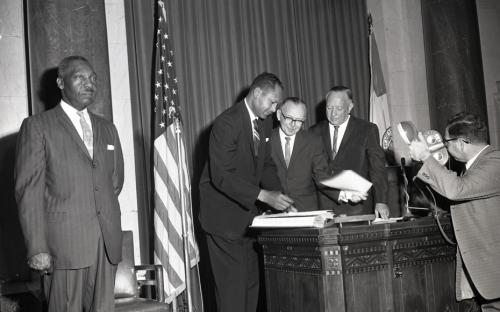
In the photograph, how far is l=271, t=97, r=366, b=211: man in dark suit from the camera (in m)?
4.70

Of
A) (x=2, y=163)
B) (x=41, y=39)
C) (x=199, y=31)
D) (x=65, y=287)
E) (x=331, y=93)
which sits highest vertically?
(x=199, y=31)

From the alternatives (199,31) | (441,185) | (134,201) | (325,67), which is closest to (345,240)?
(441,185)

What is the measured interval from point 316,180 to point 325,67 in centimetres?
225

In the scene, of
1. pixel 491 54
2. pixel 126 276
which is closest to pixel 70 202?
pixel 126 276

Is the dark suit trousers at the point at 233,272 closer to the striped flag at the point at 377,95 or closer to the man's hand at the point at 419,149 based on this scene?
the man's hand at the point at 419,149

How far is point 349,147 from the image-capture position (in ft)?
16.6

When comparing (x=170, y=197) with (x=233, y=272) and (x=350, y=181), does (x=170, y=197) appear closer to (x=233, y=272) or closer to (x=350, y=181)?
(x=233, y=272)

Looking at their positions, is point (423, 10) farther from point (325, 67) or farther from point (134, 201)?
point (134, 201)

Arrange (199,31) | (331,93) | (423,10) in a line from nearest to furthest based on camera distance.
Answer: (331,93) → (199,31) → (423,10)

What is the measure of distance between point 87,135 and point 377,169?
269 centimetres

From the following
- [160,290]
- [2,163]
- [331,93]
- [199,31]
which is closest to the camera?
[160,290]

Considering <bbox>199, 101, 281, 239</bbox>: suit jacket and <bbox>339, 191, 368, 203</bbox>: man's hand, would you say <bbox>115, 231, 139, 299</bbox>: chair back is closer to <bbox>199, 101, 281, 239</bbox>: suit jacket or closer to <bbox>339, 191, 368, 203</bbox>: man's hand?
<bbox>199, 101, 281, 239</bbox>: suit jacket

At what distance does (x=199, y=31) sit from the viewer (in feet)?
19.1

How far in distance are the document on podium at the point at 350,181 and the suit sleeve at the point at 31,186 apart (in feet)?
5.73
